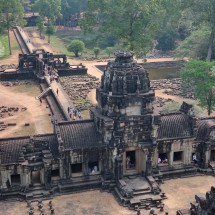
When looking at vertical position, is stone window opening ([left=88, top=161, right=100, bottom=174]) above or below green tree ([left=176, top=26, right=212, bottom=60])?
below

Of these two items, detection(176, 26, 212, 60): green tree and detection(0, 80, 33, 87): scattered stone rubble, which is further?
detection(176, 26, 212, 60): green tree

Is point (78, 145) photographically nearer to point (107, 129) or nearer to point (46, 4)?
point (107, 129)

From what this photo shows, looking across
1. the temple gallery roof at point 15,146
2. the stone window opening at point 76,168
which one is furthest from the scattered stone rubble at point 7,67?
the stone window opening at point 76,168

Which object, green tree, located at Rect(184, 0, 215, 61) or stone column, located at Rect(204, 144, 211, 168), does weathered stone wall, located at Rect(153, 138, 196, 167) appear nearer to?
stone column, located at Rect(204, 144, 211, 168)

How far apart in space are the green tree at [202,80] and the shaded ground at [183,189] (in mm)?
14953

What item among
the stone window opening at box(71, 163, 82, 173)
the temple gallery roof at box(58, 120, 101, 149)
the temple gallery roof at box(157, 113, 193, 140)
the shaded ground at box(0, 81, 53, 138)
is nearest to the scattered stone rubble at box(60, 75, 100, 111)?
the shaded ground at box(0, 81, 53, 138)

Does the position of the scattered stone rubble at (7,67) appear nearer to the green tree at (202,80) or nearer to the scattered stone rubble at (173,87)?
the scattered stone rubble at (173,87)

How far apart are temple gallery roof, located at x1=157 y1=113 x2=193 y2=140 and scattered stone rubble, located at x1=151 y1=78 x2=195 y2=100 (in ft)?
83.5

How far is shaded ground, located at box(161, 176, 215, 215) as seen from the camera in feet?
90.5

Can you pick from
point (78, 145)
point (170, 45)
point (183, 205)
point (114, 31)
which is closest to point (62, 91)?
point (114, 31)

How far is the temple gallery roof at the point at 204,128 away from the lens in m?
31.1

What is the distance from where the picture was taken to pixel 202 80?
47.9m

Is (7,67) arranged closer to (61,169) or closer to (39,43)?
(39,43)

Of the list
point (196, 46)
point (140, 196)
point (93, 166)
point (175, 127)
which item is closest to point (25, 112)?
point (93, 166)
